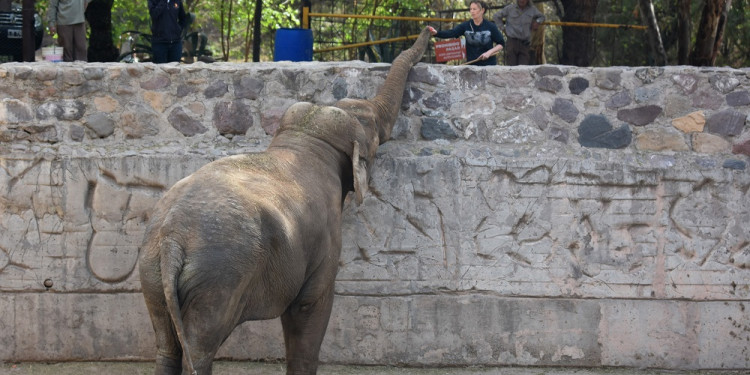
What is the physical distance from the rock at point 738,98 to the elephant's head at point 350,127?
2413 millimetres

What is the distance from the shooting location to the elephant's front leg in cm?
589

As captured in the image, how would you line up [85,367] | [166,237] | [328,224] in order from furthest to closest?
[85,367], [328,224], [166,237]

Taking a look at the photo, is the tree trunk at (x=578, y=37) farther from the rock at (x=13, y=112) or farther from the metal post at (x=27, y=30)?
the rock at (x=13, y=112)

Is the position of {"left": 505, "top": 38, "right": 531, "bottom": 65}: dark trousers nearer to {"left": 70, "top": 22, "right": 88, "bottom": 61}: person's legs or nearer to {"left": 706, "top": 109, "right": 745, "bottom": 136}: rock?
{"left": 706, "top": 109, "right": 745, "bottom": 136}: rock

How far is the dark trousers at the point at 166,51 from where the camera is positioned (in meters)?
10.3

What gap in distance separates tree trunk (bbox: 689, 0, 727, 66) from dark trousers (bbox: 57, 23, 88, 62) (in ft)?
26.5

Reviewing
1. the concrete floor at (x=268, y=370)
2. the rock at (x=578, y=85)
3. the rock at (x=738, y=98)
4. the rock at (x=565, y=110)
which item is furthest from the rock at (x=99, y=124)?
the rock at (x=738, y=98)

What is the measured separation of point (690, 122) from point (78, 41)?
653 centimetres

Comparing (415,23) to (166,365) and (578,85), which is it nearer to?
(578,85)

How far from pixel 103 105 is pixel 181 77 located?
565 mm

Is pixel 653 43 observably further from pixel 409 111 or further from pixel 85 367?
pixel 85 367

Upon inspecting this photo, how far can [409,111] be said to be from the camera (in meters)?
7.16

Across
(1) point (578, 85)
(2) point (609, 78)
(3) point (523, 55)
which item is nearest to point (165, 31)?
(3) point (523, 55)

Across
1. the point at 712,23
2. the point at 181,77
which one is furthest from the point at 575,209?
the point at 712,23
